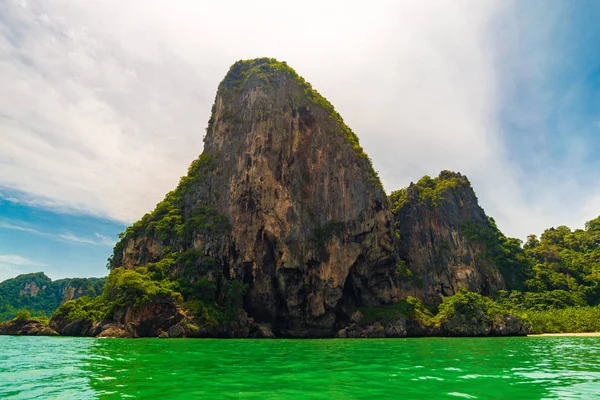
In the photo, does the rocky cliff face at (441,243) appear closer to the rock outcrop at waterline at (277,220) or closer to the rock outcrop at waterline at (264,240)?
the rock outcrop at waterline at (264,240)

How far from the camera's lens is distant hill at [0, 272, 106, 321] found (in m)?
98.0

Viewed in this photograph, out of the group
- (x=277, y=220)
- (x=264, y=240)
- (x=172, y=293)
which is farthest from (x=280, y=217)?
(x=172, y=293)

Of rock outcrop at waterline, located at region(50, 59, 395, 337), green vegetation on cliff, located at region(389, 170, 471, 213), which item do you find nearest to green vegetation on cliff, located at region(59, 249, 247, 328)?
rock outcrop at waterline, located at region(50, 59, 395, 337)

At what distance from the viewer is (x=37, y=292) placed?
386 feet

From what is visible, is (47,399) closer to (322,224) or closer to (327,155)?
(322,224)

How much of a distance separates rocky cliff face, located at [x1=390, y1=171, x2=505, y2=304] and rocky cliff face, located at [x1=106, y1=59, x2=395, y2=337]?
991cm

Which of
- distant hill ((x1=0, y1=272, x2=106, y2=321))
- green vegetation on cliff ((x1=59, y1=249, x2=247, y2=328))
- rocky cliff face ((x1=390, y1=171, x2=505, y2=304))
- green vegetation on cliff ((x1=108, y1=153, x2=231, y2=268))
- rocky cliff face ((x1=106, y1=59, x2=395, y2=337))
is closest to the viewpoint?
green vegetation on cliff ((x1=59, y1=249, x2=247, y2=328))

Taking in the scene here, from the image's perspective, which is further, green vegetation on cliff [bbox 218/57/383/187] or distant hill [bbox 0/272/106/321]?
distant hill [bbox 0/272/106/321]

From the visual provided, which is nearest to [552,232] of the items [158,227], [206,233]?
[206,233]

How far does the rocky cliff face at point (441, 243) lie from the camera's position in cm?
6444

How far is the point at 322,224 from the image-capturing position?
56.9m

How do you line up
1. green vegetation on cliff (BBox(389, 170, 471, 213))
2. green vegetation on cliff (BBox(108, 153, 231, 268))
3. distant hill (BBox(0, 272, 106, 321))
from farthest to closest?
distant hill (BBox(0, 272, 106, 321)) < green vegetation on cliff (BBox(389, 170, 471, 213)) < green vegetation on cliff (BBox(108, 153, 231, 268))

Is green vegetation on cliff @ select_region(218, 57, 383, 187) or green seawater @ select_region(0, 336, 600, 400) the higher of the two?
green vegetation on cliff @ select_region(218, 57, 383, 187)

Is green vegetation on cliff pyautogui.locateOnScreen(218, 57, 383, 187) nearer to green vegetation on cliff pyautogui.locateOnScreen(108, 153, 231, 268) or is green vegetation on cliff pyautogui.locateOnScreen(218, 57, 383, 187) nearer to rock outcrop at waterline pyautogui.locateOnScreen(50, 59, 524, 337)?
rock outcrop at waterline pyautogui.locateOnScreen(50, 59, 524, 337)
